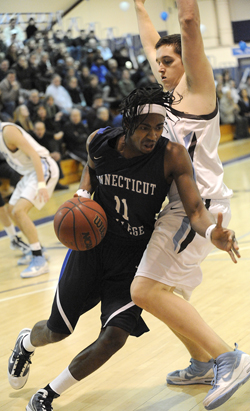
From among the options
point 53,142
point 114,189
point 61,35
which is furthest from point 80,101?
point 114,189

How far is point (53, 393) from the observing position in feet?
8.46

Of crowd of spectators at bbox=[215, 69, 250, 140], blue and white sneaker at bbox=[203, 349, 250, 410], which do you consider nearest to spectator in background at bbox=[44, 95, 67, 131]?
crowd of spectators at bbox=[215, 69, 250, 140]

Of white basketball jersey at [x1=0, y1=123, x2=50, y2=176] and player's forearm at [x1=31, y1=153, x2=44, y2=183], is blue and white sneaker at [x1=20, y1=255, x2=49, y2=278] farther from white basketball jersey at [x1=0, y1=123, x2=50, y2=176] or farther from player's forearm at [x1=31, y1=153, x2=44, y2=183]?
white basketball jersey at [x1=0, y1=123, x2=50, y2=176]

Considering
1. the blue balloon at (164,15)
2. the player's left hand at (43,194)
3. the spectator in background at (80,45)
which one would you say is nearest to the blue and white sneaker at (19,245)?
the player's left hand at (43,194)

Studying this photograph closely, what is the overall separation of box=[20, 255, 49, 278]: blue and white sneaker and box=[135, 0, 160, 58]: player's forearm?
9.46 ft

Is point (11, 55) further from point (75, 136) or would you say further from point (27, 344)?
point (27, 344)

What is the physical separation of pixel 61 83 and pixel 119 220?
11.1 metres

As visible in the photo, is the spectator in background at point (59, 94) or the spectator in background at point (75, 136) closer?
the spectator in background at point (75, 136)

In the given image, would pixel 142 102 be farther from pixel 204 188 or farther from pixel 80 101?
pixel 80 101

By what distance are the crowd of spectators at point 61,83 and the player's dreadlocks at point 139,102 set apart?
27.4 ft

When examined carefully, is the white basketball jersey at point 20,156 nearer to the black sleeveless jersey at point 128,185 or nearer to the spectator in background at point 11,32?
the black sleeveless jersey at point 128,185

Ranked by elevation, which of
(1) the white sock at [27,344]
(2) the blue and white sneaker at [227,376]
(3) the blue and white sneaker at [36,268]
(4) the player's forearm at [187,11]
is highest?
(4) the player's forearm at [187,11]

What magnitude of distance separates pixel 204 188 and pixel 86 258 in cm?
71

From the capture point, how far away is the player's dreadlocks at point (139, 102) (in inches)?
95.0
